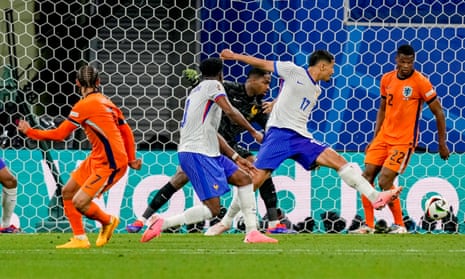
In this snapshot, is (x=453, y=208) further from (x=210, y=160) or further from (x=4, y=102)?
(x=4, y=102)

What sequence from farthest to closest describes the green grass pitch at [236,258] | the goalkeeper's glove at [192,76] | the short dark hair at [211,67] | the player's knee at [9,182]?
1. the goalkeeper's glove at [192,76]
2. the player's knee at [9,182]
3. the short dark hair at [211,67]
4. the green grass pitch at [236,258]

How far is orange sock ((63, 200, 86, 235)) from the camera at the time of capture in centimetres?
1002

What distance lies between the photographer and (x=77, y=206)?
9.98 m

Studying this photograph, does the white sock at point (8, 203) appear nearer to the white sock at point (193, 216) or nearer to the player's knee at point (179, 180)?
the player's knee at point (179, 180)

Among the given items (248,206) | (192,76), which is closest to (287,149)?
(248,206)

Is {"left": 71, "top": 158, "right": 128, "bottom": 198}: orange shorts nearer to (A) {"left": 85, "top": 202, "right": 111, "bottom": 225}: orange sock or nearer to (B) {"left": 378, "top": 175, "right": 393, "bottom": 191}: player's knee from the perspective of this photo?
(A) {"left": 85, "top": 202, "right": 111, "bottom": 225}: orange sock

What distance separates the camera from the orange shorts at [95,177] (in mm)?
10023

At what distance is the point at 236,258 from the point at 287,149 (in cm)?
289

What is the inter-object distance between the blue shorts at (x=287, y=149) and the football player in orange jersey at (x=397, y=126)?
4.36ft

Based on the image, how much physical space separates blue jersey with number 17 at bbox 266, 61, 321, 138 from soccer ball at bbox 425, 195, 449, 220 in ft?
6.82

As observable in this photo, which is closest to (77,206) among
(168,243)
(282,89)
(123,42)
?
(168,243)

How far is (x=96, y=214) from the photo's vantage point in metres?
10.1

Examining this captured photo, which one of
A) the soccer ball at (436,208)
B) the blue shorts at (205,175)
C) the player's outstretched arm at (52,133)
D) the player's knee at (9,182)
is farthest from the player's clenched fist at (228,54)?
the soccer ball at (436,208)

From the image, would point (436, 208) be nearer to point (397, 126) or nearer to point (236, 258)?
point (397, 126)
